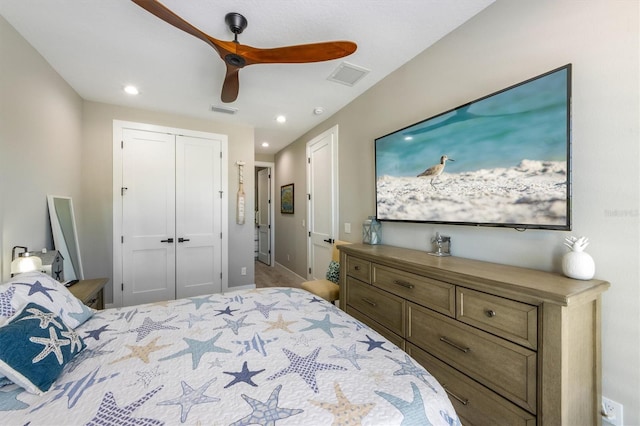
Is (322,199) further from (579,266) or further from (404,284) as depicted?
(579,266)

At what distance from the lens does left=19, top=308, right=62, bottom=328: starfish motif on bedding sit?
42.0 inches

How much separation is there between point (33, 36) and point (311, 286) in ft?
10.2

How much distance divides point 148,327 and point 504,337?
1.80 meters

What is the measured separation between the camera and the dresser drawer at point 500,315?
1.16 metres

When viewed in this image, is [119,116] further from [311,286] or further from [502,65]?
[502,65]

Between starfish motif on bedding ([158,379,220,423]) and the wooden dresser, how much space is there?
1285mm

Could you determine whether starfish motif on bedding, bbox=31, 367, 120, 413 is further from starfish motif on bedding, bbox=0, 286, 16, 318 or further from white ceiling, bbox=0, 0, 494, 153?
white ceiling, bbox=0, 0, 494, 153

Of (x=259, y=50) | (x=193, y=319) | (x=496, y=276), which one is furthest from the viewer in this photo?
(x=259, y=50)

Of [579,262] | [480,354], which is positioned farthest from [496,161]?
[480,354]

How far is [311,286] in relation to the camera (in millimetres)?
2764

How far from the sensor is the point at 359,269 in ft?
7.43

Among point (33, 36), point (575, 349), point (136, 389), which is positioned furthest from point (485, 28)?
point (33, 36)

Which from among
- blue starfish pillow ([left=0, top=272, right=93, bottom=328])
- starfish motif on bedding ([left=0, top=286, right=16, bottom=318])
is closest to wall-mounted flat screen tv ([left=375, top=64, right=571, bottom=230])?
blue starfish pillow ([left=0, top=272, right=93, bottom=328])

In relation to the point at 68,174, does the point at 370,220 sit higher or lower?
lower
